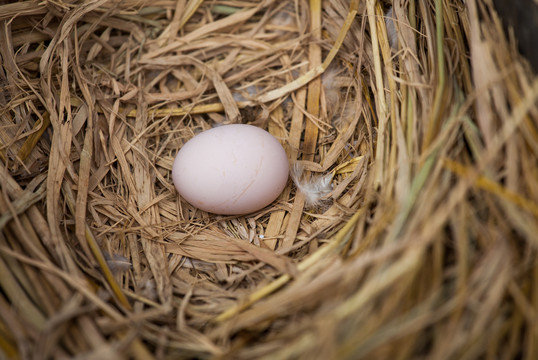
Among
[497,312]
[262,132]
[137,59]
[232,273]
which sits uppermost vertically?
[137,59]

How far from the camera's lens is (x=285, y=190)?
4.55 ft

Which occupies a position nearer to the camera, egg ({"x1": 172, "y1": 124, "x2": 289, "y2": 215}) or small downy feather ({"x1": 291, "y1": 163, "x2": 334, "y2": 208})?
egg ({"x1": 172, "y1": 124, "x2": 289, "y2": 215})

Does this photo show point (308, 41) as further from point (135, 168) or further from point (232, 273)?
point (232, 273)

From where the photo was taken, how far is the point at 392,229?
2.93 feet

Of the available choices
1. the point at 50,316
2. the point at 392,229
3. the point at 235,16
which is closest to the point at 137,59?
the point at 235,16

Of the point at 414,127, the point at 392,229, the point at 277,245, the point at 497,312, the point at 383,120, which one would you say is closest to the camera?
the point at 497,312

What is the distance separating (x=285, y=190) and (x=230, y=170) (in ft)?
0.80

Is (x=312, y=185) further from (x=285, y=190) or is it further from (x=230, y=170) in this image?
(x=230, y=170)

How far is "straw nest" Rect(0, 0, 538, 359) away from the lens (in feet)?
2.66

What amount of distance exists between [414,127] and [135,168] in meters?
0.83

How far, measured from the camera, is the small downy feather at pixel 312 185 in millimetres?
1327

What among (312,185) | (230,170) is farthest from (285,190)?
(230,170)

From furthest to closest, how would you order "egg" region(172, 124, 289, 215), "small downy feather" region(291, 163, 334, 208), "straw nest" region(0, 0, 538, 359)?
"small downy feather" region(291, 163, 334, 208) < "egg" region(172, 124, 289, 215) < "straw nest" region(0, 0, 538, 359)

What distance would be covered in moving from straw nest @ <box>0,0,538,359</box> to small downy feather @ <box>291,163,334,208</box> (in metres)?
0.01
